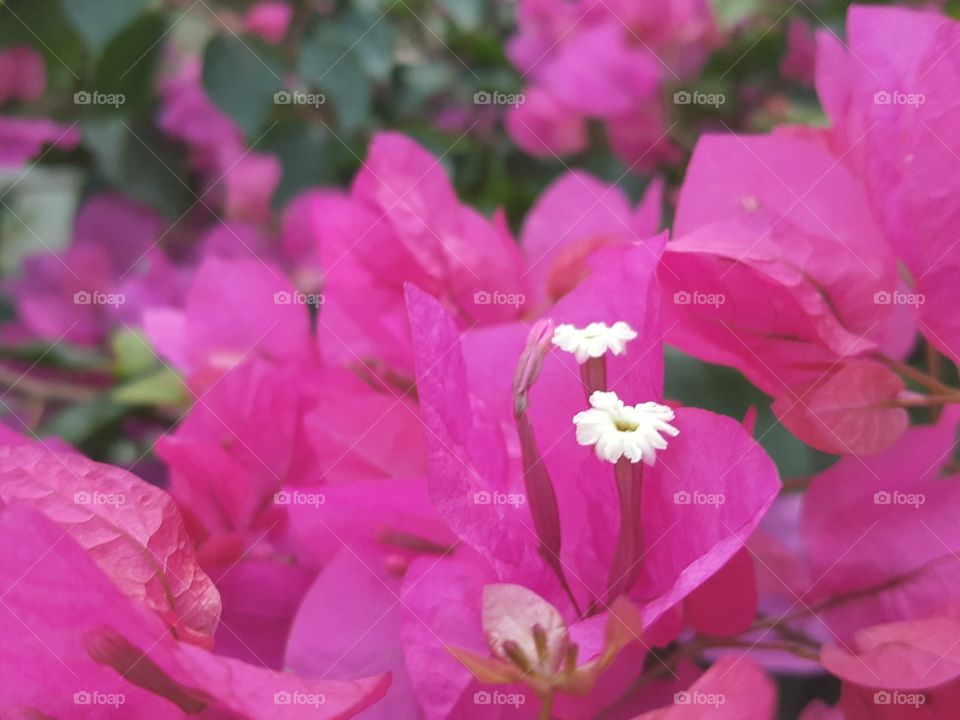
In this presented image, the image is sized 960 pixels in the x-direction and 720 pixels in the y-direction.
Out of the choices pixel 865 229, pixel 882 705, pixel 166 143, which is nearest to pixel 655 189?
pixel 865 229

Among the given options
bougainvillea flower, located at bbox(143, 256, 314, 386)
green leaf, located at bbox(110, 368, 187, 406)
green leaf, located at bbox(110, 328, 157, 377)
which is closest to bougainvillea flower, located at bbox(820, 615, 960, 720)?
bougainvillea flower, located at bbox(143, 256, 314, 386)

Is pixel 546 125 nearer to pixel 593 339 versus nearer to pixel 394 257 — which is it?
pixel 394 257

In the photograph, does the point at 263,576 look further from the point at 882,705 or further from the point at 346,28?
the point at 346,28

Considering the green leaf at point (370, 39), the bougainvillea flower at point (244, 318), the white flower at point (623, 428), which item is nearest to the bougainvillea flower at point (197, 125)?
the green leaf at point (370, 39)

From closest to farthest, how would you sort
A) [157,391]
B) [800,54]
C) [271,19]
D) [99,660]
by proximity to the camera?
[99,660], [157,391], [271,19], [800,54]

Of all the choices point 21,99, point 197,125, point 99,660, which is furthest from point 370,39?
point 99,660

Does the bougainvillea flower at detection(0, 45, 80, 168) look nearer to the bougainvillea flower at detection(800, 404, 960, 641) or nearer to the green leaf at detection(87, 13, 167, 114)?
the green leaf at detection(87, 13, 167, 114)

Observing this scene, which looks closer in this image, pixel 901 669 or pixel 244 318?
pixel 901 669
